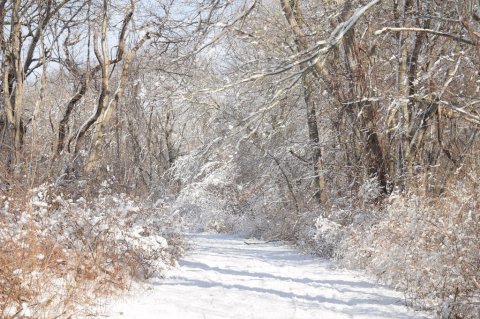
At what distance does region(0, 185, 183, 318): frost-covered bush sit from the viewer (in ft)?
15.3

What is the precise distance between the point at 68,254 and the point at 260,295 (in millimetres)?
2307

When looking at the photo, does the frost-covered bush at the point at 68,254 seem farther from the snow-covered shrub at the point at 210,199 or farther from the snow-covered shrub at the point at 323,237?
the snow-covered shrub at the point at 210,199

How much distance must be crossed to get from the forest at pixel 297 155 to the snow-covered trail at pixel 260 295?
0.32m

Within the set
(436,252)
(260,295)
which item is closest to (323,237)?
(260,295)

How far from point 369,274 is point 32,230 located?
4.83 meters

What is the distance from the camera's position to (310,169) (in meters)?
16.1

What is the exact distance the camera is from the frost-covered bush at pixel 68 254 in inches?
184

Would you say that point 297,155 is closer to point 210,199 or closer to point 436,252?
point 210,199

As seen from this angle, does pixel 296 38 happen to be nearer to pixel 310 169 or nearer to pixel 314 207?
pixel 314 207

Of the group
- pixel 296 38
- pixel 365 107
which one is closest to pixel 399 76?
pixel 365 107

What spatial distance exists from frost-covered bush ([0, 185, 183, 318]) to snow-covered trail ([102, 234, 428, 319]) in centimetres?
36

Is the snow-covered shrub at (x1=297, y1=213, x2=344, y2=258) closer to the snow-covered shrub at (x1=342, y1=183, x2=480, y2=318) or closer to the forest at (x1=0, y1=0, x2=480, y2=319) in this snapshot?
the forest at (x1=0, y1=0, x2=480, y2=319)

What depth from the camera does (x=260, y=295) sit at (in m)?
6.67

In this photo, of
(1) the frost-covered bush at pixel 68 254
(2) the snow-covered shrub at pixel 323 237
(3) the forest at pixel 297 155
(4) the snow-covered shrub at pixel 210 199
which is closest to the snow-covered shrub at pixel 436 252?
(3) the forest at pixel 297 155
